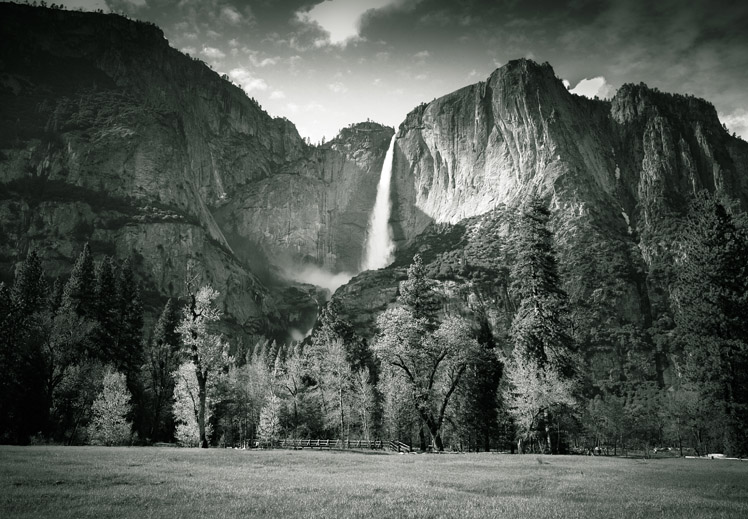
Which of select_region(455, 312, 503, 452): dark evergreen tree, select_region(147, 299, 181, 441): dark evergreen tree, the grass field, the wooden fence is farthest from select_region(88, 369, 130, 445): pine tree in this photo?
select_region(455, 312, 503, 452): dark evergreen tree

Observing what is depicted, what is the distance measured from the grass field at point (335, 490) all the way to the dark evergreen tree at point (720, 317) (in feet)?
36.6

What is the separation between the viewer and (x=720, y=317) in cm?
2973

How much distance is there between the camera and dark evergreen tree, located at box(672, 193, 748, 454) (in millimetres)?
29109

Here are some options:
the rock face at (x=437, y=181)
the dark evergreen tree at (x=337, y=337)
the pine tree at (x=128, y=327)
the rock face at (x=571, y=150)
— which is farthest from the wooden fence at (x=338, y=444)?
A: the rock face at (x=571, y=150)

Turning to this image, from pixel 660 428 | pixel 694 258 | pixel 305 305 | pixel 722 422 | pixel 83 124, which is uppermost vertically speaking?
pixel 83 124

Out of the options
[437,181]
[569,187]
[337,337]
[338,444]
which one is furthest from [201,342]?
[437,181]

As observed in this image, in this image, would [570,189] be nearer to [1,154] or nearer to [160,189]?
[160,189]

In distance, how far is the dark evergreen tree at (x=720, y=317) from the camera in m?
29.1

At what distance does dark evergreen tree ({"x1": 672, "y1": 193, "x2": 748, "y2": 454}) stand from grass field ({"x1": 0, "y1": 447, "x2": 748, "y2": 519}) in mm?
11154

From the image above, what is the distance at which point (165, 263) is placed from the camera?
465 feet

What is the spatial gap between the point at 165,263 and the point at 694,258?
138440 mm

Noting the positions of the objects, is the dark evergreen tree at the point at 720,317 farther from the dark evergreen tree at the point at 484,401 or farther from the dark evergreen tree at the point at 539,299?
the dark evergreen tree at the point at 484,401

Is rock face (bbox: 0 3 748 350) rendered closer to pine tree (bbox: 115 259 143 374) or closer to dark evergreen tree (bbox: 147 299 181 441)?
pine tree (bbox: 115 259 143 374)

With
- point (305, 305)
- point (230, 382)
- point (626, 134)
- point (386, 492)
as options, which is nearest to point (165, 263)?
point (305, 305)
